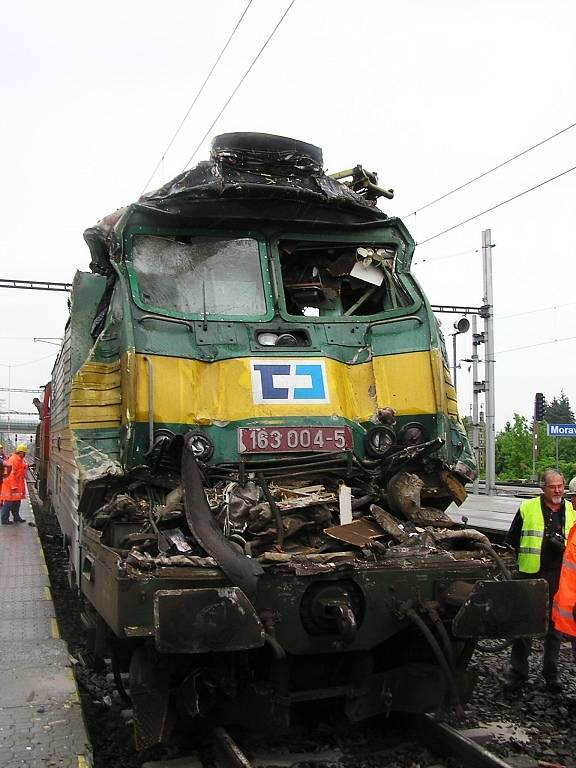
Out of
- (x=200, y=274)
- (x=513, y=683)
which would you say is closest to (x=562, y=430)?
(x=513, y=683)

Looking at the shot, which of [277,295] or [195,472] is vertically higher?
[277,295]

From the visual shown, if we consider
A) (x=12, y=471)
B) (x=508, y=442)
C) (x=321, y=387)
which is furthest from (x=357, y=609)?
(x=508, y=442)

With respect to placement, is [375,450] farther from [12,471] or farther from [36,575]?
[12,471]

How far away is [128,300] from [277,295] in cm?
118

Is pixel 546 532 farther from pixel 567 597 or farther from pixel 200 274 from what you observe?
pixel 200 274

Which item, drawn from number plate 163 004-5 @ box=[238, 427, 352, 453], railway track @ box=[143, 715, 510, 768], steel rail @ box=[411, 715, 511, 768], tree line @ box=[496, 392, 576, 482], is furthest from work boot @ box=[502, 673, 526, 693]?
tree line @ box=[496, 392, 576, 482]

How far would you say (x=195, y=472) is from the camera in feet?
14.6

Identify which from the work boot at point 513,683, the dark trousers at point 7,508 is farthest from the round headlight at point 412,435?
the dark trousers at point 7,508

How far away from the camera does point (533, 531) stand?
6.30m

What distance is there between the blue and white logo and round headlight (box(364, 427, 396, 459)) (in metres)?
0.37

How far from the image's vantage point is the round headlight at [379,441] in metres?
5.21

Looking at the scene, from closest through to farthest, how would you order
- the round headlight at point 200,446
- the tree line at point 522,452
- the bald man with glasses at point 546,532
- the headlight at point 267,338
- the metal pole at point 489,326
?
the round headlight at point 200,446, the headlight at point 267,338, the bald man with glasses at point 546,532, the metal pole at point 489,326, the tree line at point 522,452

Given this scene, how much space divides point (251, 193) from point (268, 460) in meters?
2.09

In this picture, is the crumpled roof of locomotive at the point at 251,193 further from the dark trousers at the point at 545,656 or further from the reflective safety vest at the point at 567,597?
the dark trousers at the point at 545,656
